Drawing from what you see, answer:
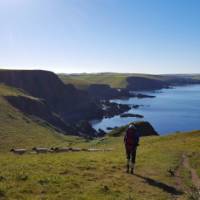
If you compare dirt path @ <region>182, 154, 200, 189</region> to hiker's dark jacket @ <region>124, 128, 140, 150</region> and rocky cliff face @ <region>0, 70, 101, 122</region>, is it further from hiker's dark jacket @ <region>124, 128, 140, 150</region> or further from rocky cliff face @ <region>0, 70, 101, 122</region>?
rocky cliff face @ <region>0, 70, 101, 122</region>

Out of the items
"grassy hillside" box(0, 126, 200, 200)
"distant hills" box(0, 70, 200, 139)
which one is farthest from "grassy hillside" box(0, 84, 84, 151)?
"grassy hillside" box(0, 126, 200, 200)

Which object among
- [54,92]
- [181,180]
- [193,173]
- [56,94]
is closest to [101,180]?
[181,180]

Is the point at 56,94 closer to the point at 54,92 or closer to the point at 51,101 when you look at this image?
the point at 54,92

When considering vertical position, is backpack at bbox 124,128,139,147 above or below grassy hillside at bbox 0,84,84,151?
above

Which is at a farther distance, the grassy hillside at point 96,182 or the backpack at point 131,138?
the backpack at point 131,138

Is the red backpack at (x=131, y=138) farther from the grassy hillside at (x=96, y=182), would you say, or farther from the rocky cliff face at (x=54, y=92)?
the rocky cliff face at (x=54, y=92)

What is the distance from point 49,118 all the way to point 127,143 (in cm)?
8834

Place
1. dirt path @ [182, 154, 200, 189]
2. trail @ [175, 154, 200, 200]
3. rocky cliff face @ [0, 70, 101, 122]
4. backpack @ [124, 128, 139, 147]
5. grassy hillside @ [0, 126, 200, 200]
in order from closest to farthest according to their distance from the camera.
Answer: grassy hillside @ [0, 126, 200, 200] → trail @ [175, 154, 200, 200] → dirt path @ [182, 154, 200, 189] → backpack @ [124, 128, 139, 147] → rocky cliff face @ [0, 70, 101, 122]

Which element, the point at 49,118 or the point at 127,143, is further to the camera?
the point at 49,118

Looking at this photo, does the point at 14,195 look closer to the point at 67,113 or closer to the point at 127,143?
the point at 127,143

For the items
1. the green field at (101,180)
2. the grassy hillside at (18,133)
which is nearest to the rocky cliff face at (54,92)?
the grassy hillside at (18,133)

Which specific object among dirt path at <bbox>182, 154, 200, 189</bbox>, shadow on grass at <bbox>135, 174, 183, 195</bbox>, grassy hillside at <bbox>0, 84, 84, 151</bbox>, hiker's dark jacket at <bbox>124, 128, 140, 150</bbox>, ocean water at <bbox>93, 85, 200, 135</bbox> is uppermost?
hiker's dark jacket at <bbox>124, 128, 140, 150</bbox>

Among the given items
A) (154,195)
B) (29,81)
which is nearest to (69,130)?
(29,81)

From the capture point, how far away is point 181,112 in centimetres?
17650
